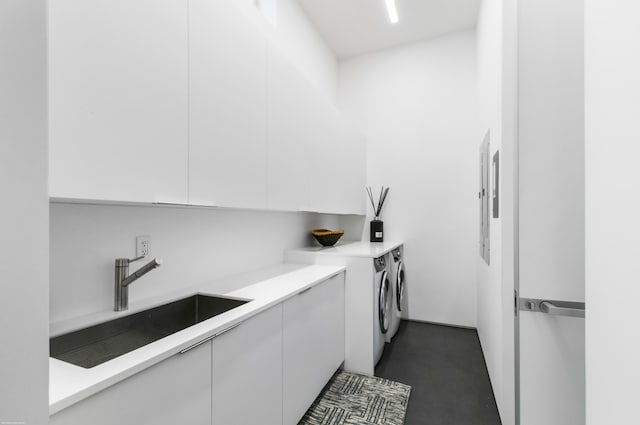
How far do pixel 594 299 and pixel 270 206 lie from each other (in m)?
1.51

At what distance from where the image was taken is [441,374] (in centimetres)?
234

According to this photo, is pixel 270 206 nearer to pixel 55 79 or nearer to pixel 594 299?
pixel 55 79

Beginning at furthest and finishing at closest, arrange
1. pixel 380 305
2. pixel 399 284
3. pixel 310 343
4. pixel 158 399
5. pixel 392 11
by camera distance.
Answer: pixel 399 284
pixel 392 11
pixel 380 305
pixel 310 343
pixel 158 399

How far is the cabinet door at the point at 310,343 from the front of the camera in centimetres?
159

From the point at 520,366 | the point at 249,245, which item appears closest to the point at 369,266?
the point at 249,245

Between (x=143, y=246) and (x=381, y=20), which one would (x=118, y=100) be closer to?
(x=143, y=246)

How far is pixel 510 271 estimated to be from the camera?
1567 millimetres

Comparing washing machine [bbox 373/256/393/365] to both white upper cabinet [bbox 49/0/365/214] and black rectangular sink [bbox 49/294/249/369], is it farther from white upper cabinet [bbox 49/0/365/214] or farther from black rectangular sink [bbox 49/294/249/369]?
black rectangular sink [bbox 49/294/249/369]

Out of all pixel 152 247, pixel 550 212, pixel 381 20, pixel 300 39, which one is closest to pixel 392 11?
pixel 381 20

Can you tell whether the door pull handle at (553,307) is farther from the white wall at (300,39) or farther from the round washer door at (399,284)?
the white wall at (300,39)

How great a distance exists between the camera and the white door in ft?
4.44

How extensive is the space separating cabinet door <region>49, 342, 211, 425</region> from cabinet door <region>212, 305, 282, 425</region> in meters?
0.06

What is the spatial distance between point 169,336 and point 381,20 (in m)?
3.35

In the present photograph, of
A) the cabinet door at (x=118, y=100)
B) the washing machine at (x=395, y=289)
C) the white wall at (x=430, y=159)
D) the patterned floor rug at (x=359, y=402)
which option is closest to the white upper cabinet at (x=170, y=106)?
the cabinet door at (x=118, y=100)
